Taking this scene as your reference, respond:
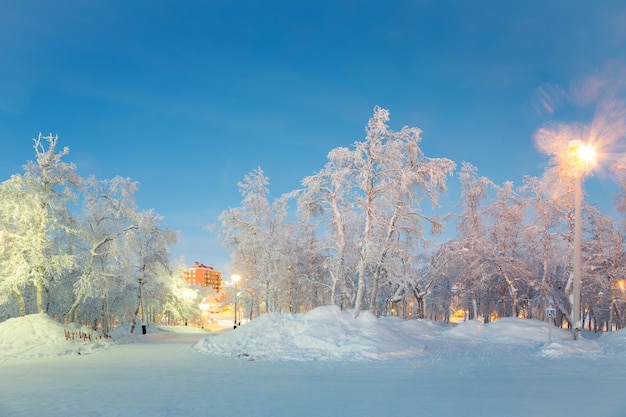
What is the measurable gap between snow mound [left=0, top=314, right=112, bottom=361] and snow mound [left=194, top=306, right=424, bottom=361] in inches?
224

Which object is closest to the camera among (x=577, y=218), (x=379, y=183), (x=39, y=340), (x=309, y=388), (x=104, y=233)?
(x=309, y=388)

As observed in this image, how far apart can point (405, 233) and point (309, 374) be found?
1825 cm

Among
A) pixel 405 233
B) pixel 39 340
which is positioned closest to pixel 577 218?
pixel 405 233

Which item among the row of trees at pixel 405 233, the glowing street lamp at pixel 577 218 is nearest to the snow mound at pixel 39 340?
the row of trees at pixel 405 233

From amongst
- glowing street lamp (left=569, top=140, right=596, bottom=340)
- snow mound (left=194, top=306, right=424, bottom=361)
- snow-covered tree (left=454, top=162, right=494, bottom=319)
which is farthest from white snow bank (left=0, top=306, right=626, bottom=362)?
snow-covered tree (left=454, top=162, right=494, bottom=319)

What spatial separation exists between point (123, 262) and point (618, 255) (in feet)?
122

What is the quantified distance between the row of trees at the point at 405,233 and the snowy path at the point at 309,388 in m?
12.0

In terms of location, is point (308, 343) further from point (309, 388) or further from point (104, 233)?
point (104, 233)

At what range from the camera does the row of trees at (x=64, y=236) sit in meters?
24.5

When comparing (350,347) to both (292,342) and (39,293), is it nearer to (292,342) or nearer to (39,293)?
(292,342)

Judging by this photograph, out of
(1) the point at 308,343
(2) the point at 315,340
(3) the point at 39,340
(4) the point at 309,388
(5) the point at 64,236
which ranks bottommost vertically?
(3) the point at 39,340

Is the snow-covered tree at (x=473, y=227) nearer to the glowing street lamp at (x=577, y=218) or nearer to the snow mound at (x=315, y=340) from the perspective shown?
the glowing street lamp at (x=577, y=218)

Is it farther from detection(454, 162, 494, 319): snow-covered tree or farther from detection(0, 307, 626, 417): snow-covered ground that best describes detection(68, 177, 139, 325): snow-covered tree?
detection(454, 162, 494, 319): snow-covered tree

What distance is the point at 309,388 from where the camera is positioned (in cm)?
A: 1130
